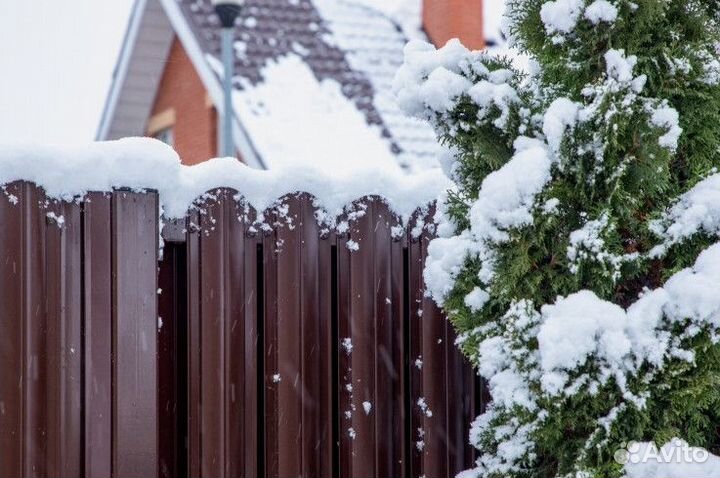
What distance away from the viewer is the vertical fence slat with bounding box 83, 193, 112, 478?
3.25 m

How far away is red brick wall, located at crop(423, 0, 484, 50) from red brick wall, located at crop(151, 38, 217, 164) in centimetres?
328

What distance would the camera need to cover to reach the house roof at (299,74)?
1191cm

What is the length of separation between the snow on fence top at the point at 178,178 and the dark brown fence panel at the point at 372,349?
0.10m

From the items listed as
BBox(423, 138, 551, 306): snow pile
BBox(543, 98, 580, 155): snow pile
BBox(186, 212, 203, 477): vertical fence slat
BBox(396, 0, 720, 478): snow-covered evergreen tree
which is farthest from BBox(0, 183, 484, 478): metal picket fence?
BBox(543, 98, 580, 155): snow pile

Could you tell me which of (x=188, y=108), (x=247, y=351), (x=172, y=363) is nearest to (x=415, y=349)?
(x=247, y=351)

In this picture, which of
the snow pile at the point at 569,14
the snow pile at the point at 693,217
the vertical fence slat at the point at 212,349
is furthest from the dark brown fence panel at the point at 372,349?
the snow pile at the point at 693,217

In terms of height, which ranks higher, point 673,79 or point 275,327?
point 673,79

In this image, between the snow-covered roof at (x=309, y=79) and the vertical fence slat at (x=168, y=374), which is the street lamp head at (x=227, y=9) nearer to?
the snow-covered roof at (x=309, y=79)

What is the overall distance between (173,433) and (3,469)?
0.58m

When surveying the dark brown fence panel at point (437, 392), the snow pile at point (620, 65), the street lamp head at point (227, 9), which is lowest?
the dark brown fence panel at point (437, 392)

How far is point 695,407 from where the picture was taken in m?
3.03

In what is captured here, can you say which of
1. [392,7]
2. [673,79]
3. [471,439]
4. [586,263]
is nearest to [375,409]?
[471,439]

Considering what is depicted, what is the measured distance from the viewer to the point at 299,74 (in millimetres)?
13102

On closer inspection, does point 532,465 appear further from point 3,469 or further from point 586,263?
point 3,469
